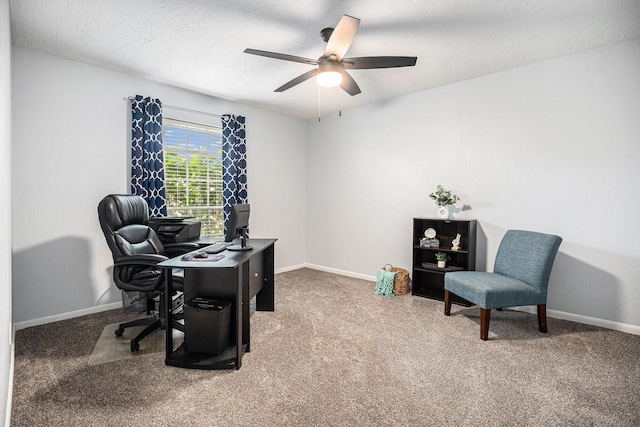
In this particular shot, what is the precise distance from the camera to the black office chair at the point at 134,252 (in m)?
2.53

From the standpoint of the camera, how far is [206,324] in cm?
229

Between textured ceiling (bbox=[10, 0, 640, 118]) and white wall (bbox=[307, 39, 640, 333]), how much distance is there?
0.33 m

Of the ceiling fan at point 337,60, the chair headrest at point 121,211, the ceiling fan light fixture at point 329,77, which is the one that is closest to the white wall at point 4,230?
the chair headrest at point 121,211

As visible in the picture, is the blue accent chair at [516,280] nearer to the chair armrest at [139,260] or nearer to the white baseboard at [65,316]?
the chair armrest at [139,260]

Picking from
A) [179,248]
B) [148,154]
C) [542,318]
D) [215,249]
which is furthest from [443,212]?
[148,154]

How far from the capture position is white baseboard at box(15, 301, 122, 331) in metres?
2.95

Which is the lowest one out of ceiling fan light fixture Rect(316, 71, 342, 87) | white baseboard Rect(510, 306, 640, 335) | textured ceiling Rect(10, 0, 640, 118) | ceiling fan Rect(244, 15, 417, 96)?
white baseboard Rect(510, 306, 640, 335)

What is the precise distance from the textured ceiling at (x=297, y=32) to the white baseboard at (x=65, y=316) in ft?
8.36

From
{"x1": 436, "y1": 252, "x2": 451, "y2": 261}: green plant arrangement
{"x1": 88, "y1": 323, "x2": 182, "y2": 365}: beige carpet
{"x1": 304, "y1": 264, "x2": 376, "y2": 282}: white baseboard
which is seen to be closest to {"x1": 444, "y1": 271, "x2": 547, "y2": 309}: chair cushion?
{"x1": 436, "y1": 252, "x2": 451, "y2": 261}: green plant arrangement

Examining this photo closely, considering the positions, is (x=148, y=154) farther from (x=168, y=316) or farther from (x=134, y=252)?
(x=168, y=316)

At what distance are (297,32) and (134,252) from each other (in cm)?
236

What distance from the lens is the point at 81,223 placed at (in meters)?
3.29

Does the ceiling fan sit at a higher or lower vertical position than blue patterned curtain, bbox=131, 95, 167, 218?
higher

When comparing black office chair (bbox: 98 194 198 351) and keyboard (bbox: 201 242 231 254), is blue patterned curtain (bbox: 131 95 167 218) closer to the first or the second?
black office chair (bbox: 98 194 198 351)
